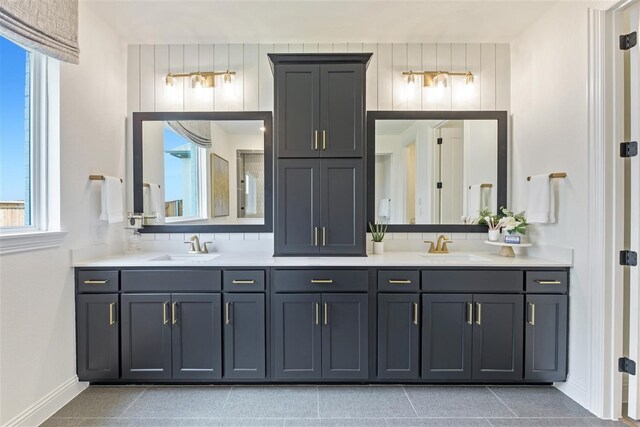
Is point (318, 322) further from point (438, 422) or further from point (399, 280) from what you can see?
point (438, 422)

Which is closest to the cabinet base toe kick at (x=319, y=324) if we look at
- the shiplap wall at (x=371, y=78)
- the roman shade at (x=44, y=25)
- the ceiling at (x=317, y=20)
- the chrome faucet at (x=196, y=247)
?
the chrome faucet at (x=196, y=247)

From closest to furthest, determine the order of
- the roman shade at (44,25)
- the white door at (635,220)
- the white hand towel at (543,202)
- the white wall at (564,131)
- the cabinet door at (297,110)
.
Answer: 1. the roman shade at (44,25)
2. the white door at (635,220)
3. the white wall at (564,131)
4. the white hand towel at (543,202)
5. the cabinet door at (297,110)

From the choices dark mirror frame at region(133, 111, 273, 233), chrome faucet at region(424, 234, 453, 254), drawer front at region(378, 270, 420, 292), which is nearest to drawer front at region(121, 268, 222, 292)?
dark mirror frame at region(133, 111, 273, 233)

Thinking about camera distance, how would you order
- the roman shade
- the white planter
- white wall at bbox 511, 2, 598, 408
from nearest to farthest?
the roman shade
white wall at bbox 511, 2, 598, 408
the white planter

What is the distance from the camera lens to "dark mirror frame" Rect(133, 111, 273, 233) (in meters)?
2.96

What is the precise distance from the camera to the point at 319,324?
7.56ft

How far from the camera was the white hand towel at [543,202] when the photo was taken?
2.41 metres

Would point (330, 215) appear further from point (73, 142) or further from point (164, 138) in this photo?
point (73, 142)

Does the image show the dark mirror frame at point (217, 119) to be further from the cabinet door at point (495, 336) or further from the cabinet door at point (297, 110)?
the cabinet door at point (495, 336)

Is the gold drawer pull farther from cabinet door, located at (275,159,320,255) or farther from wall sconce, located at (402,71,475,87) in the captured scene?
wall sconce, located at (402,71,475,87)

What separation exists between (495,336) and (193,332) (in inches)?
84.6

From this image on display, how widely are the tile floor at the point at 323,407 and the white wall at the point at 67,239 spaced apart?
35 centimetres

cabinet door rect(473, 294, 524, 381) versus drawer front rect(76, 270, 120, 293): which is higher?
drawer front rect(76, 270, 120, 293)

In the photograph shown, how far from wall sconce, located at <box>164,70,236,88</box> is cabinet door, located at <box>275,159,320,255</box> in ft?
3.48
